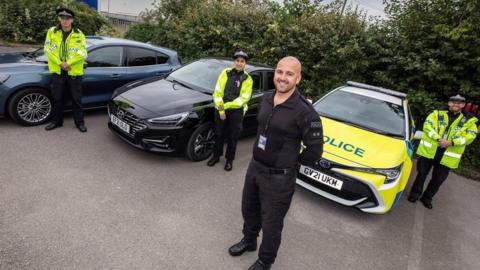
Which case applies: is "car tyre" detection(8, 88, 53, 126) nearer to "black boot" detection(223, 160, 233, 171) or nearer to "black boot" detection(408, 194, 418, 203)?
"black boot" detection(223, 160, 233, 171)

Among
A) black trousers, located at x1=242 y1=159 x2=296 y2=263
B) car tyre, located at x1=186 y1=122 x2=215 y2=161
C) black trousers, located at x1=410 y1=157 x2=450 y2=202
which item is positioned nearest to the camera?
black trousers, located at x1=242 y1=159 x2=296 y2=263

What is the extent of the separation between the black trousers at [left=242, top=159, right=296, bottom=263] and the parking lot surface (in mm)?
522

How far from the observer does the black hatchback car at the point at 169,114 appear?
4.46 meters

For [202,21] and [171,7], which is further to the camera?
[171,7]

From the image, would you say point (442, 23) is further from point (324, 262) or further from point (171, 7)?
point (171, 7)

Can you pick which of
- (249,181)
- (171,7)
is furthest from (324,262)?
(171,7)

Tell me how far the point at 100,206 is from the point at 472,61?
7.08 meters

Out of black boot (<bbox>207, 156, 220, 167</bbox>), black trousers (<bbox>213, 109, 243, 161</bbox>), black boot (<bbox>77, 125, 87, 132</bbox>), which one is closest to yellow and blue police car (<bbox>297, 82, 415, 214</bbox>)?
black trousers (<bbox>213, 109, 243, 161</bbox>)

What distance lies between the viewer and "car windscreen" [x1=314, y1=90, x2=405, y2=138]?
4797 millimetres

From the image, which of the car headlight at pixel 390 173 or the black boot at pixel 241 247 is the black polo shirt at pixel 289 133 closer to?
the black boot at pixel 241 247

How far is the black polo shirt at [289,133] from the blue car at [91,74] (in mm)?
4090

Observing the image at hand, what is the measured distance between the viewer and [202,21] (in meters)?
10.4

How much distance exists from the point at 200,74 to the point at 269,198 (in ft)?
11.3

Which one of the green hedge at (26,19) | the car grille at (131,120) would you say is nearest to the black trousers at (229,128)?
the car grille at (131,120)
